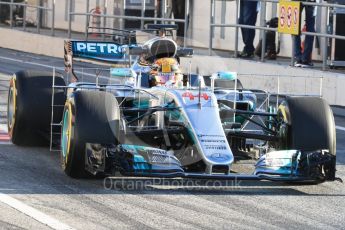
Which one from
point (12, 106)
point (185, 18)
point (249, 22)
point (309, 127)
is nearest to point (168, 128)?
point (309, 127)

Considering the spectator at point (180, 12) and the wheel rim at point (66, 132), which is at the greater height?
the spectator at point (180, 12)

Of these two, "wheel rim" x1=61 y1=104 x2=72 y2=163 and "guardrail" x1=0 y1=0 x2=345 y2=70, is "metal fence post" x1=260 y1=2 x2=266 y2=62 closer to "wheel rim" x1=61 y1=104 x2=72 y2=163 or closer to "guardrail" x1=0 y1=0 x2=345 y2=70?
"guardrail" x1=0 y1=0 x2=345 y2=70

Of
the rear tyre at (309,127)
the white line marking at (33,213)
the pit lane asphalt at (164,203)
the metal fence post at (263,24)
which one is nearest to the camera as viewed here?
the white line marking at (33,213)

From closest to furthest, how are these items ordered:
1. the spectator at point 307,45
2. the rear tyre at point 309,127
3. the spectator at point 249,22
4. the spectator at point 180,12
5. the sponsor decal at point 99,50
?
the rear tyre at point 309,127
the sponsor decal at point 99,50
the spectator at point 307,45
the spectator at point 249,22
the spectator at point 180,12

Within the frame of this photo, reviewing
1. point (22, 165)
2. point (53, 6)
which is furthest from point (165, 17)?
point (22, 165)

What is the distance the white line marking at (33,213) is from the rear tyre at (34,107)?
241cm

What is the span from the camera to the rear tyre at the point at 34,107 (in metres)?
11.7

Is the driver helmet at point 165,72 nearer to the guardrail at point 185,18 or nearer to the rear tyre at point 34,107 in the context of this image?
the rear tyre at point 34,107

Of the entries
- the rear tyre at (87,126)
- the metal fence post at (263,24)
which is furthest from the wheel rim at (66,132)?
the metal fence post at (263,24)

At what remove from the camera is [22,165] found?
11.0 metres

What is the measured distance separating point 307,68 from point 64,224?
11.0 m

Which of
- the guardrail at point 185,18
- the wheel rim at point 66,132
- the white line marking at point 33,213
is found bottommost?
the white line marking at point 33,213

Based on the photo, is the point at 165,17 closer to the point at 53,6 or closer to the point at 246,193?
the point at 53,6

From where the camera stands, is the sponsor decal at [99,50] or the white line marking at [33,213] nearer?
the white line marking at [33,213]
